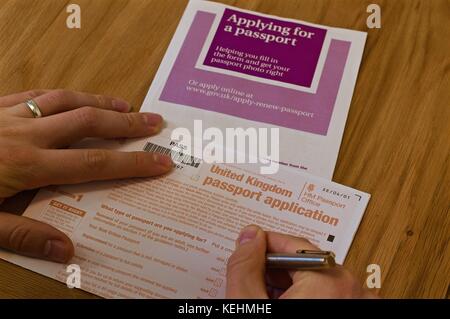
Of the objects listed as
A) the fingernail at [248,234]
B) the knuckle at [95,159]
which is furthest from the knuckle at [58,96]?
the fingernail at [248,234]

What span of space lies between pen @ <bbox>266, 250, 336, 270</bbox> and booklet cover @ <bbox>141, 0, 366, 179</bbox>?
0.57 feet

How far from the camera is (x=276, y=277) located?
537 millimetres

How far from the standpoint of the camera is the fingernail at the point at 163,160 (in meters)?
0.65

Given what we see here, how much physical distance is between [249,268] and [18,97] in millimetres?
436

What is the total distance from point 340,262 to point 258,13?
0.46 meters

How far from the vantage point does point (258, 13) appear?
0.82 m

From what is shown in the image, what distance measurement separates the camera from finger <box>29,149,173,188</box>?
2.01ft

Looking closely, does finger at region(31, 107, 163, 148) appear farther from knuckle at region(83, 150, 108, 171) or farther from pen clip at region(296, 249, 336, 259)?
pen clip at region(296, 249, 336, 259)

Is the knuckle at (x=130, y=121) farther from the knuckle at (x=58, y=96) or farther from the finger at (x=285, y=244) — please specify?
the finger at (x=285, y=244)

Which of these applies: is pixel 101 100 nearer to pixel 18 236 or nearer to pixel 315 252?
pixel 18 236

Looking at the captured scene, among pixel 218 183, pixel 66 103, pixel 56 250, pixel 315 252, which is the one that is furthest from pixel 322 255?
pixel 66 103

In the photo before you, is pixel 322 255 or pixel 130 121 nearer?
pixel 322 255

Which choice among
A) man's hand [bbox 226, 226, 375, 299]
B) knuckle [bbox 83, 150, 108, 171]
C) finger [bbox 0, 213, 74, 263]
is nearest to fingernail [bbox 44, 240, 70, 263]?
finger [bbox 0, 213, 74, 263]
